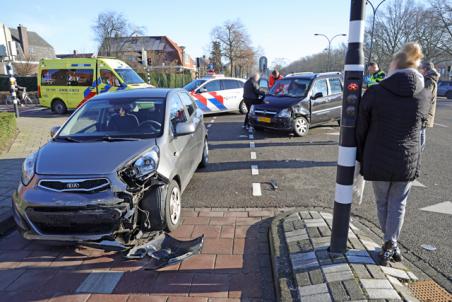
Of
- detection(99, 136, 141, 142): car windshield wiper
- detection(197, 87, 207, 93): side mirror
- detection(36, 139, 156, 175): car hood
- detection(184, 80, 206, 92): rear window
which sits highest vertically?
detection(184, 80, 206, 92): rear window

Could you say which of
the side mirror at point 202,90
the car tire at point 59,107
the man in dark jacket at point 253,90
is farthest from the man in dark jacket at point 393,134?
the car tire at point 59,107

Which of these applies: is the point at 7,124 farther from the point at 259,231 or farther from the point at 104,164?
the point at 259,231

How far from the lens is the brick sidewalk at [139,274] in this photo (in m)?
2.80

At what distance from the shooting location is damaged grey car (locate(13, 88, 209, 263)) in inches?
123

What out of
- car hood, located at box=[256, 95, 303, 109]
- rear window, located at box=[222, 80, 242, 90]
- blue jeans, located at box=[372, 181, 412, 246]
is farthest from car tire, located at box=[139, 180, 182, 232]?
rear window, located at box=[222, 80, 242, 90]

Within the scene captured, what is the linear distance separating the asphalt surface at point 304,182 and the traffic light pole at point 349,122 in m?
1.03

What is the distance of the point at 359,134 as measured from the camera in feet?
9.04

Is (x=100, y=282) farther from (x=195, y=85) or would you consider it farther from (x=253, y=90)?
(x=195, y=85)

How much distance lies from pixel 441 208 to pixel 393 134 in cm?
252

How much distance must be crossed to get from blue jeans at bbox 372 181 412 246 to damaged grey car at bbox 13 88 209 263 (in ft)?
6.07

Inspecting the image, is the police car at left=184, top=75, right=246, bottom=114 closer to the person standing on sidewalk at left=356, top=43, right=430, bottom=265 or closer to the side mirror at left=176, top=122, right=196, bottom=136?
the side mirror at left=176, top=122, right=196, bottom=136

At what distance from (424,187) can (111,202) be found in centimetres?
479

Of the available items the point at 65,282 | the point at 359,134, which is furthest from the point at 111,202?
the point at 359,134

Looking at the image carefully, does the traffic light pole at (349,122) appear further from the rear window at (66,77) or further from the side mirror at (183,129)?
the rear window at (66,77)
